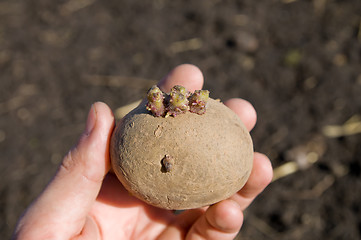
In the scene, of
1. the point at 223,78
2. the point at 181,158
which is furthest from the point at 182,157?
the point at 223,78

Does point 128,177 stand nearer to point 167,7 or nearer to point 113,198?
point 113,198

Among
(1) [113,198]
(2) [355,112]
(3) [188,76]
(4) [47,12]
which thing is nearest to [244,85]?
(2) [355,112]

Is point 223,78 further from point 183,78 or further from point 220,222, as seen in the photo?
point 220,222

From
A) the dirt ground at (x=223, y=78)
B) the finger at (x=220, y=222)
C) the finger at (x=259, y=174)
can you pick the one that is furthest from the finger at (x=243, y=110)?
the dirt ground at (x=223, y=78)

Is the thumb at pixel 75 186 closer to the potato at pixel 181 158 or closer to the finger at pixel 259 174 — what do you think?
the potato at pixel 181 158

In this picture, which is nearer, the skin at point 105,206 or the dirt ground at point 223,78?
the skin at point 105,206

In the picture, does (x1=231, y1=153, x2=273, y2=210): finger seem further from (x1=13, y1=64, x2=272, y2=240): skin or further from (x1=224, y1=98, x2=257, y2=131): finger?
(x1=224, y1=98, x2=257, y2=131): finger

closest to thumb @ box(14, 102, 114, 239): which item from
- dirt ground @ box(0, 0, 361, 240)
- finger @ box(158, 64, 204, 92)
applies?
finger @ box(158, 64, 204, 92)
